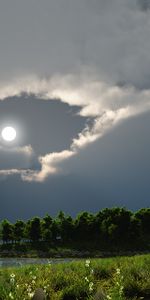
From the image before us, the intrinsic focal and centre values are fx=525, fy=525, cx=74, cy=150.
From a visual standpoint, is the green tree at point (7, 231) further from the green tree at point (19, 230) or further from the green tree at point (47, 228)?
the green tree at point (47, 228)

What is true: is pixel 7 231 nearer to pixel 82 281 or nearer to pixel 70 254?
pixel 70 254

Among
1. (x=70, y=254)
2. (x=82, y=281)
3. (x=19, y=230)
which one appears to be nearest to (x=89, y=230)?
(x=70, y=254)

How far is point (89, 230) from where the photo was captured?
176500mm

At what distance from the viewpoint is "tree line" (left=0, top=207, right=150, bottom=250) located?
16900 centimetres

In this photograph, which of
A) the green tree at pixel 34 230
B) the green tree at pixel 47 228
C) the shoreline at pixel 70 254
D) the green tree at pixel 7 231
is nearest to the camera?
the shoreline at pixel 70 254

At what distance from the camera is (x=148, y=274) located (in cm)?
1588

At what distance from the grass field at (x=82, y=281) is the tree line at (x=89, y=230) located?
151 metres

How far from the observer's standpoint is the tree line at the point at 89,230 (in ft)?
554

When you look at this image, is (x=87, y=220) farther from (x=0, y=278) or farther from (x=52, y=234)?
(x=0, y=278)

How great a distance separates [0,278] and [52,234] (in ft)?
553

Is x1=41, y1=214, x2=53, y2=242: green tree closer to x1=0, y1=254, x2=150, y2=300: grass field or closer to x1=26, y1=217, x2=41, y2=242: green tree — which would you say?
x1=26, y1=217, x2=41, y2=242: green tree

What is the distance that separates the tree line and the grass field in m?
151

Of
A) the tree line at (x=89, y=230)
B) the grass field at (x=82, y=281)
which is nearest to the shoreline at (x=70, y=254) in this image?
the tree line at (x=89, y=230)

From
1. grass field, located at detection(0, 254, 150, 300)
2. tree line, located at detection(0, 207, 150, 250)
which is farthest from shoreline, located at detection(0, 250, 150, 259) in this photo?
grass field, located at detection(0, 254, 150, 300)
